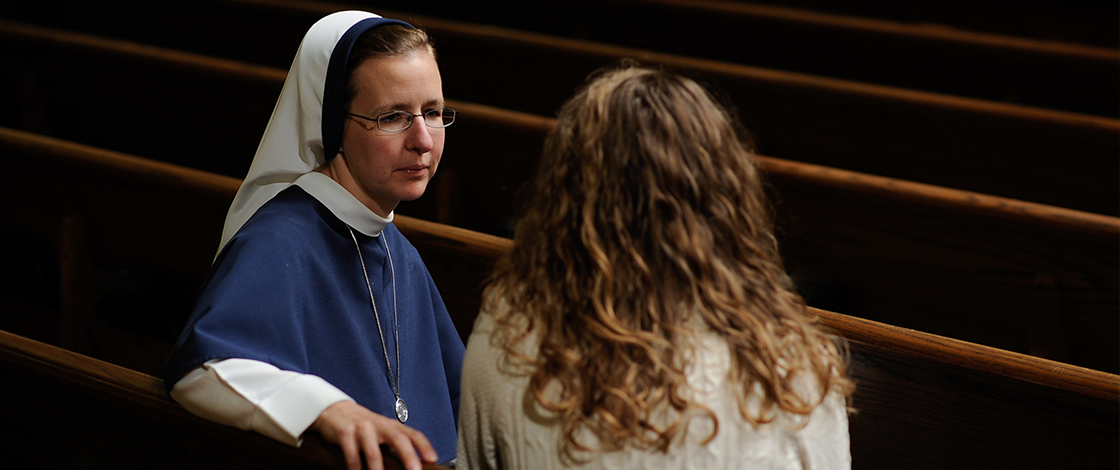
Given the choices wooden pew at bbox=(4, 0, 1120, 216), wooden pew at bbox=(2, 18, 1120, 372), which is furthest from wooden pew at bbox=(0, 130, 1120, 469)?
wooden pew at bbox=(4, 0, 1120, 216)

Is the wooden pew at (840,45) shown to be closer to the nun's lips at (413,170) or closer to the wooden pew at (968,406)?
the wooden pew at (968,406)

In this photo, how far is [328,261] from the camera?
1289mm

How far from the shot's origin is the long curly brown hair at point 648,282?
89cm

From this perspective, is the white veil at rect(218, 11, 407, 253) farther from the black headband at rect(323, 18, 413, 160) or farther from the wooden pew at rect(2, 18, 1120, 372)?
the wooden pew at rect(2, 18, 1120, 372)

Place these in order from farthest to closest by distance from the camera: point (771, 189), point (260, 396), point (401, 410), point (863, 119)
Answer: point (863, 119) < point (771, 189) < point (401, 410) < point (260, 396)

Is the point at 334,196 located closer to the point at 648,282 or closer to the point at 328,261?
the point at 328,261

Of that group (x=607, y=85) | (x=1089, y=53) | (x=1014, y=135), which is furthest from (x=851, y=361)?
(x=1089, y=53)

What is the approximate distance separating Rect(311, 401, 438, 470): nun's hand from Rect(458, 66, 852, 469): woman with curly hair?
9 centimetres

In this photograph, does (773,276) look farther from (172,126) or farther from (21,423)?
(172,126)

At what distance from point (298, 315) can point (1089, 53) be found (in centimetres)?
311

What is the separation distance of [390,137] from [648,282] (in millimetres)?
527

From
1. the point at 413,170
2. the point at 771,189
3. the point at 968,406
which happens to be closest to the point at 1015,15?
the point at 771,189

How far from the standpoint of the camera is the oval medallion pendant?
136cm

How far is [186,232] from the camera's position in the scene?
2.14 metres
